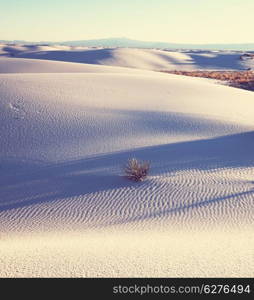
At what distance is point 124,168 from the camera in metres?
10.6

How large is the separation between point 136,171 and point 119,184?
495 mm

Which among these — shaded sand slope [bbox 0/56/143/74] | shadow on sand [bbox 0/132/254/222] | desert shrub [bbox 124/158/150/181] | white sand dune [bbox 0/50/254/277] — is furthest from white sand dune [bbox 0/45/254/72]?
desert shrub [bbox 124/158/150/181]

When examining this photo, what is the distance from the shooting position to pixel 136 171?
9.98 metres

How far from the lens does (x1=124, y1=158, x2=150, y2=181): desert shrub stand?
32.8 ft

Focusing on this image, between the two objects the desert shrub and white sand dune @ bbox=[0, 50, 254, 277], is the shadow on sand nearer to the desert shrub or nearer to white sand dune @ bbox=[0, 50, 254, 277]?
white sand dune @ bbox=[0, 50, 254, 277]

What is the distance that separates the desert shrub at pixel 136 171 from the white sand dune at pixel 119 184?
0.60 feet

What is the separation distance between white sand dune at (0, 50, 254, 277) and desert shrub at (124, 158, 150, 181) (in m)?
0.18

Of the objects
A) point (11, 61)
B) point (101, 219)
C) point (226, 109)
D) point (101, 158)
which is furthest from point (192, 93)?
point (11, 61)

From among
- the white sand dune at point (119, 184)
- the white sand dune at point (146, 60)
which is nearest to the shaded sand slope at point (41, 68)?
the white sand dune at point (119, 184)

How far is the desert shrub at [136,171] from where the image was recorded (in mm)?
10008

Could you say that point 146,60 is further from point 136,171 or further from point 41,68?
point 136,171

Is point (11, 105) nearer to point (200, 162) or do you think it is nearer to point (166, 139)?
point (166, 139)

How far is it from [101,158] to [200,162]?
2.65m

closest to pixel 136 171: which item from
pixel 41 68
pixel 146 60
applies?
pixel 41 68
